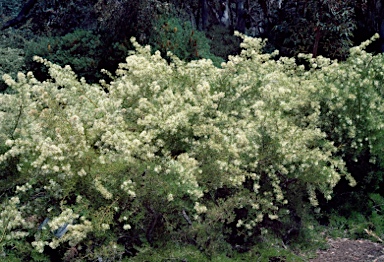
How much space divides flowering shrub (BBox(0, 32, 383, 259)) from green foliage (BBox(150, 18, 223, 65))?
3065 millimetres

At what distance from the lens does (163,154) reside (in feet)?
13.1

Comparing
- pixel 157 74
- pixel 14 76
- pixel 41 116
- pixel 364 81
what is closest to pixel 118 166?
pixel 41 116

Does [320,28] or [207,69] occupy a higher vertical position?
[320,28]

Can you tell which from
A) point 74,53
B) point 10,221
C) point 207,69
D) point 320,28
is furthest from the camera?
point 320,28

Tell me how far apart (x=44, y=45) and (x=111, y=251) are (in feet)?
19.9

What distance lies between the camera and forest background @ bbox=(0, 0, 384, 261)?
3598 mm

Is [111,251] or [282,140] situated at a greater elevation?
[282,140]

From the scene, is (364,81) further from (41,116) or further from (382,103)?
(41,116)

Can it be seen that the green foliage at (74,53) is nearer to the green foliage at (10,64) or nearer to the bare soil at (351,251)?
the green foliage at (10,64)

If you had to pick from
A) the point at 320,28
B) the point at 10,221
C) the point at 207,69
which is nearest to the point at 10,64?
the point at 207,69

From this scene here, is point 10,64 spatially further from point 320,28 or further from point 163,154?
point 320,28

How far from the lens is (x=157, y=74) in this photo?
4.47m

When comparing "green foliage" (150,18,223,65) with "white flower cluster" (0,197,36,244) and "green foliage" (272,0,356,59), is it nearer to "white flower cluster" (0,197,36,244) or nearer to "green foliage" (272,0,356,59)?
"green foliage" (272,0,356,59)

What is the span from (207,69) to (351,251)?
7.25ft
